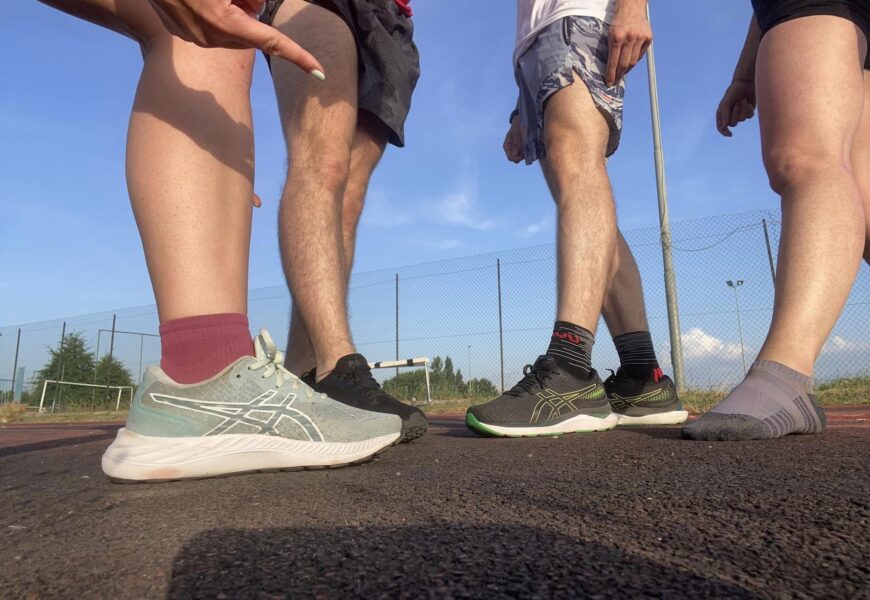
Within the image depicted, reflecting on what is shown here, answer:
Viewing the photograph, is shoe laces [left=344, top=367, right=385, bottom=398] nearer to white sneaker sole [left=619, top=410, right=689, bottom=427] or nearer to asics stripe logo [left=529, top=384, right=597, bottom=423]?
asics stripe logo [left=529, top=384, right=597, bottom=423]

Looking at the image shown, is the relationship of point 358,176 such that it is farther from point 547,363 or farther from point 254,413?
point 254,413

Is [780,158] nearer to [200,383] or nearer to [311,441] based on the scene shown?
[311,441]

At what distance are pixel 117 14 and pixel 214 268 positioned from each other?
1.71ft

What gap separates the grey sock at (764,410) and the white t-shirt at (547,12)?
4.52 feet

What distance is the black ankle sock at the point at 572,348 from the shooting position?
72.0 inches

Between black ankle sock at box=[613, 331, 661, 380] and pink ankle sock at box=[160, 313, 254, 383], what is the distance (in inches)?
61.8

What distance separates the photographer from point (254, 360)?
1.20m

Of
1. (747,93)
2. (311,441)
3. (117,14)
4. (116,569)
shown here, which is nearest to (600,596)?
(116,569)

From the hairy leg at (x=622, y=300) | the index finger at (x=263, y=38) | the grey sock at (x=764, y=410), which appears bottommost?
the grey sock at (x=764, y=410)

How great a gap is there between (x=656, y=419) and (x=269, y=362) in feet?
5.01

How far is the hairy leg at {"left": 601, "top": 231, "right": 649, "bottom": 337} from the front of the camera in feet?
7.69

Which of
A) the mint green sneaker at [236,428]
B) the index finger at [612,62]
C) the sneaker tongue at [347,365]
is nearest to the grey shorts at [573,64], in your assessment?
the index finger at [612,62]

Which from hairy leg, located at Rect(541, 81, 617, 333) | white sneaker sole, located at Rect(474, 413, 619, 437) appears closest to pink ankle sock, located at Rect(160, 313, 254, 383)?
white sneaker sole, located at Rect(474, 413, 619, 437)

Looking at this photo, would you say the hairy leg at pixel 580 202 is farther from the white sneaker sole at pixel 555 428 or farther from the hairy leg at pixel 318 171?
the hairy leg at pixel 318 171
